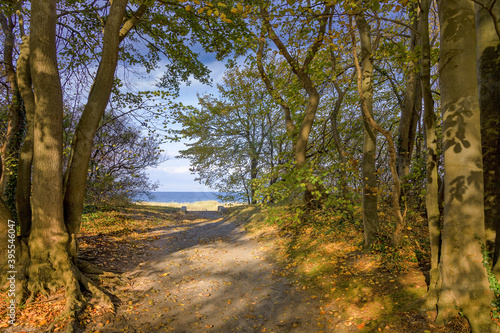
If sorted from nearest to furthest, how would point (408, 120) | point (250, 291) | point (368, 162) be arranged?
point (250, 291) → point (368, 162) → point (408, 120)

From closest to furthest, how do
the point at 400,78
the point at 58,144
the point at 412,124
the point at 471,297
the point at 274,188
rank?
the point at 471,297 → the point at 58,144 → the point at 274,188 → the point at 412,124 → the point at 400,78

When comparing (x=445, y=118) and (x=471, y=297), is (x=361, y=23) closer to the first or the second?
(x=445, y=118)

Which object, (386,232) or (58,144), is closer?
(58,144)

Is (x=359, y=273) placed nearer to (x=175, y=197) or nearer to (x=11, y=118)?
(x=11, y=118)

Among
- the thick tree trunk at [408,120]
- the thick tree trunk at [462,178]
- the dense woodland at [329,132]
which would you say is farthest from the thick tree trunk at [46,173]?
the thick tree trunk at [408,120]

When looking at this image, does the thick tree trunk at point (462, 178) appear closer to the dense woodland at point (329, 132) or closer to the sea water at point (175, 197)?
the dense woodland at point (329, 132)

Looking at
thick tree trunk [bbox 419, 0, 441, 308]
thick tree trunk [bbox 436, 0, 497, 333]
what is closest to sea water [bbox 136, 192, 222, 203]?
thick tree trunk [bbox 419, 0, 441, 308]

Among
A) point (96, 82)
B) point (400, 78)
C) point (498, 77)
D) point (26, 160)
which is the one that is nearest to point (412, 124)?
point (400, 78)

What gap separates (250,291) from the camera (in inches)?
217

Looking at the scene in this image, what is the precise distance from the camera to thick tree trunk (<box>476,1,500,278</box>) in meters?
3.37

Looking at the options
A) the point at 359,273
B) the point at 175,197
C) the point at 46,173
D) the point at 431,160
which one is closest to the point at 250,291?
the point at 359,273

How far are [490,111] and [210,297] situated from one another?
5.76m

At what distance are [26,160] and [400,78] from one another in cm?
1313

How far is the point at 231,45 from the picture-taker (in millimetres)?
8320
